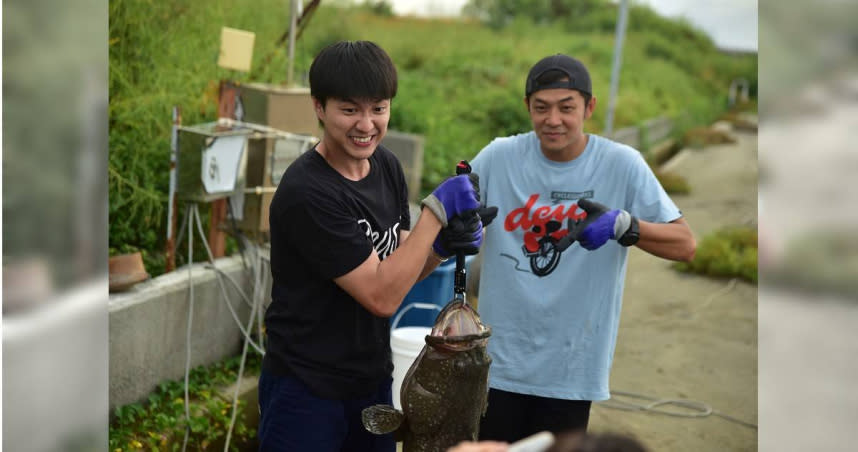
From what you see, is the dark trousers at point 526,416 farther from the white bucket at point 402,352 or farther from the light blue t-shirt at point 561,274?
the white bucket at point 402,352

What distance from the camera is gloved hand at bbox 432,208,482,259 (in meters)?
2.39

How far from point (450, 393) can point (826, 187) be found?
1.04 metres

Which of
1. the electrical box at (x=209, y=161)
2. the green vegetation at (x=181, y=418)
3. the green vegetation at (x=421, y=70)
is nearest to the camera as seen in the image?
the green vegetation at (x=181, y=418)

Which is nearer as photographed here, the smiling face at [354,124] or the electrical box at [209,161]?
the smiling face at [354,124]

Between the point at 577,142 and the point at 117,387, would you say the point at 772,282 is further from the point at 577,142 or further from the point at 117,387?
the point at 117,387

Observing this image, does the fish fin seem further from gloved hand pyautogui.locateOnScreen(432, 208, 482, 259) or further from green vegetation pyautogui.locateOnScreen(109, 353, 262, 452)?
green vegetation pyautogui.locateOnScreen(109, 353, 262, 452)

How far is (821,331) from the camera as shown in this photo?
5.57ft

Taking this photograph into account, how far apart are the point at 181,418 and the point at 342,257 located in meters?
2.67

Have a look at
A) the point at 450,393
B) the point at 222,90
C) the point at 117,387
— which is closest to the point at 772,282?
the point at 450,393

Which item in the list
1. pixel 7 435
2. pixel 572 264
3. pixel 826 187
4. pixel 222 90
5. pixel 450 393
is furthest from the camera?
pixel 222 90

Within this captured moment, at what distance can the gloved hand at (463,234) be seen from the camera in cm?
239

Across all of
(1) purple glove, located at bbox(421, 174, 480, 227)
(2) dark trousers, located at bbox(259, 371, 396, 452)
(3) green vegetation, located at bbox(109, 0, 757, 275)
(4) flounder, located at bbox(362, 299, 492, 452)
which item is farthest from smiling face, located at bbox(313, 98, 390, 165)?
(3) green vegetation, located at bbox(109, 0, 757, 275)

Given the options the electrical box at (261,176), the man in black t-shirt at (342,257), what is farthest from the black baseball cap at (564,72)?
the electrical box at (261,176)

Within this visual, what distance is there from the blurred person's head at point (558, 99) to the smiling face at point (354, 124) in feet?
2.75
